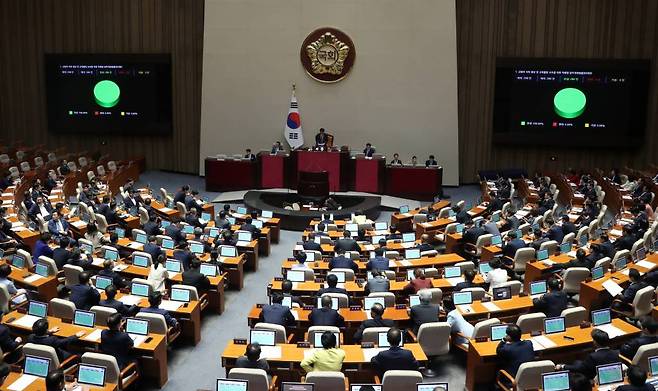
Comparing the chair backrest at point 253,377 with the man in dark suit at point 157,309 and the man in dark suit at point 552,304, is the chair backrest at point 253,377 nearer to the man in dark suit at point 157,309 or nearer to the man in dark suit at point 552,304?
the man in dark suit at point 157,309

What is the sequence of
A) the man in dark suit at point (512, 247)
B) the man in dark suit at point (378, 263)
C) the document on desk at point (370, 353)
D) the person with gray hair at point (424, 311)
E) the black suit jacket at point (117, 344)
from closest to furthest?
1. the document on desk at point (370, 353)
2. the black suit jacket at point (117, 344)
3. the person with gray hair at point (424, 311)
4. the man in dark suit at point (378, 263)
5. the man in dark suit at point (512, 247)

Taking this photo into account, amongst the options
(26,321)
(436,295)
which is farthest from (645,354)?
(26,321)

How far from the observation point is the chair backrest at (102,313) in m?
9.40

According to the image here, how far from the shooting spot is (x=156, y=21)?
2559cm

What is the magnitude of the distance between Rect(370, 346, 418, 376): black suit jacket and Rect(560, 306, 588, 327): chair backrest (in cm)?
282

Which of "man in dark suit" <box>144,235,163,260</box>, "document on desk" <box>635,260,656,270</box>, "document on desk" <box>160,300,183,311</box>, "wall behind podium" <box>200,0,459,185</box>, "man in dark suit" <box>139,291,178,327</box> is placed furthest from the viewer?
"wall behind podium" <box>200,0,459,185</box>

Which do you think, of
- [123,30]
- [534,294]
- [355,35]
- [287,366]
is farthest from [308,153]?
[287,366]

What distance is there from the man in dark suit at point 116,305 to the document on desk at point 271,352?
2.25m

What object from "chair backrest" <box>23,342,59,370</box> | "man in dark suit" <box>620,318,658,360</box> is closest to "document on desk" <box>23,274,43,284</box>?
"chair backrest" <box>23,342,59,370</box>

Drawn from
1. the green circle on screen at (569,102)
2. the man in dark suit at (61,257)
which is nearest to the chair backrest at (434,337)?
the man in dark suit at (61,257)

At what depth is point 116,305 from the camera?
974cm

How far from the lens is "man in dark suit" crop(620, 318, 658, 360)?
336 inches

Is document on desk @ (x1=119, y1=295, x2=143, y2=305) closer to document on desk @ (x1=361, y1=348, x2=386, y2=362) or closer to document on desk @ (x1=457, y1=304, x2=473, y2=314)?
document on desk @ (x1=361, y1=348, x2=386, y2=362)

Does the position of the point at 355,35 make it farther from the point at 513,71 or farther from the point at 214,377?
the point at 214,377
